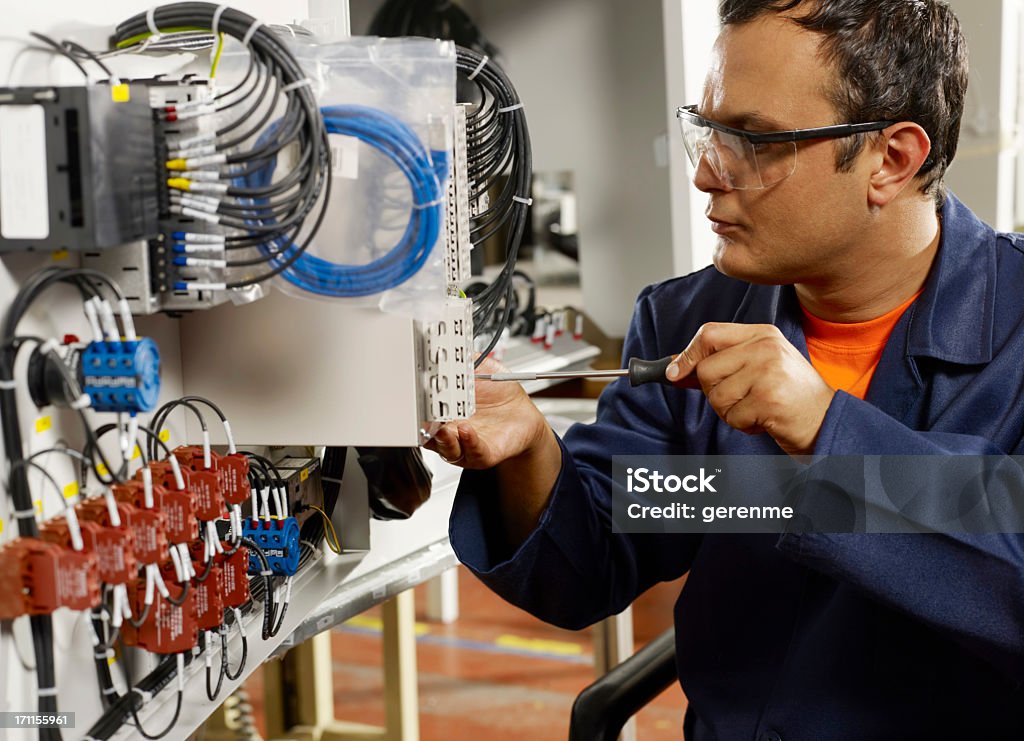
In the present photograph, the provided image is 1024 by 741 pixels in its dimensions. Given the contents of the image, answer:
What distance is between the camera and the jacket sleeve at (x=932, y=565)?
955 mm

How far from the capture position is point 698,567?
127cm

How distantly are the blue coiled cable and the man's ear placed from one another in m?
0.54

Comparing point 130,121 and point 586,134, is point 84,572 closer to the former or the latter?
point 130,121

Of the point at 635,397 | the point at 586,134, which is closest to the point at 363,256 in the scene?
the point at 635,397

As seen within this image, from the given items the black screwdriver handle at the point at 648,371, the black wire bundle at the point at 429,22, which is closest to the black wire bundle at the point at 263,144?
the black screwdriver handle at the point at 648,371

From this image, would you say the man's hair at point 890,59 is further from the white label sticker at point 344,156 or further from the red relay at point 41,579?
the red relay at point 41,579

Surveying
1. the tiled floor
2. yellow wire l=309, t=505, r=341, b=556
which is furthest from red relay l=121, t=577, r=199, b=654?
the tiled floor

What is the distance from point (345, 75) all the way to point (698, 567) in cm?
73

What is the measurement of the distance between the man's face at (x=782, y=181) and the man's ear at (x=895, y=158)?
0.06ft

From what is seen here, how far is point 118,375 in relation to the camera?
71 centimetres

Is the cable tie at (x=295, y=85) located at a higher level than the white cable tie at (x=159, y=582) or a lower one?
higher

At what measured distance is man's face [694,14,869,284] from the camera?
1.09 meters

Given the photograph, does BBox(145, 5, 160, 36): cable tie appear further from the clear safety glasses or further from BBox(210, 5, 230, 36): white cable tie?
the clear safety glasses

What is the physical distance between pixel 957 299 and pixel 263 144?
748 mm
